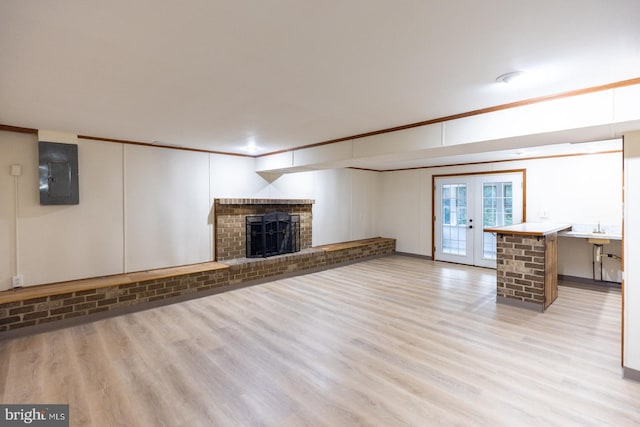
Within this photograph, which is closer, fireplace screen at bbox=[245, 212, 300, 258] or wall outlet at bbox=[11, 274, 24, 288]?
wall outlet at bbox=[11, 274, 24, 288]

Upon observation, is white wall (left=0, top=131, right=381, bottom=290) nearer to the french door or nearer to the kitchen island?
the french door

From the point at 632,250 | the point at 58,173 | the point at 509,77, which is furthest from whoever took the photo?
the point at 58,173

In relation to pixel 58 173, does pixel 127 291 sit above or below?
below

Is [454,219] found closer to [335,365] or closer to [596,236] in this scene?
[596,236]

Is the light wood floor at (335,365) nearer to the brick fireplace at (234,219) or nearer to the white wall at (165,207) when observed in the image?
the white wall at (165,207)

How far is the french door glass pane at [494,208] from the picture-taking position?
242 inches

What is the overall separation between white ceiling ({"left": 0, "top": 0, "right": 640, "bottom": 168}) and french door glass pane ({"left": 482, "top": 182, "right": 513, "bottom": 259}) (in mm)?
4002

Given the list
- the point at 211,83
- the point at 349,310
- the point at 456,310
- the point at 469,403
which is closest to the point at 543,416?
the point at 469,403

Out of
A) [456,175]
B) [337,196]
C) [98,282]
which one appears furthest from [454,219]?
[98,282]

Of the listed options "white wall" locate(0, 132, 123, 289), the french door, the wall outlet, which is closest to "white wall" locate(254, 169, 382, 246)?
the french door

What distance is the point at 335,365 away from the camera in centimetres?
265

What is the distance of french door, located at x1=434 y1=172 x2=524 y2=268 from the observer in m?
6.12

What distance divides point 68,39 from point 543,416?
3.65 meters

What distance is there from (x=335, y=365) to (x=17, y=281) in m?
3.88
